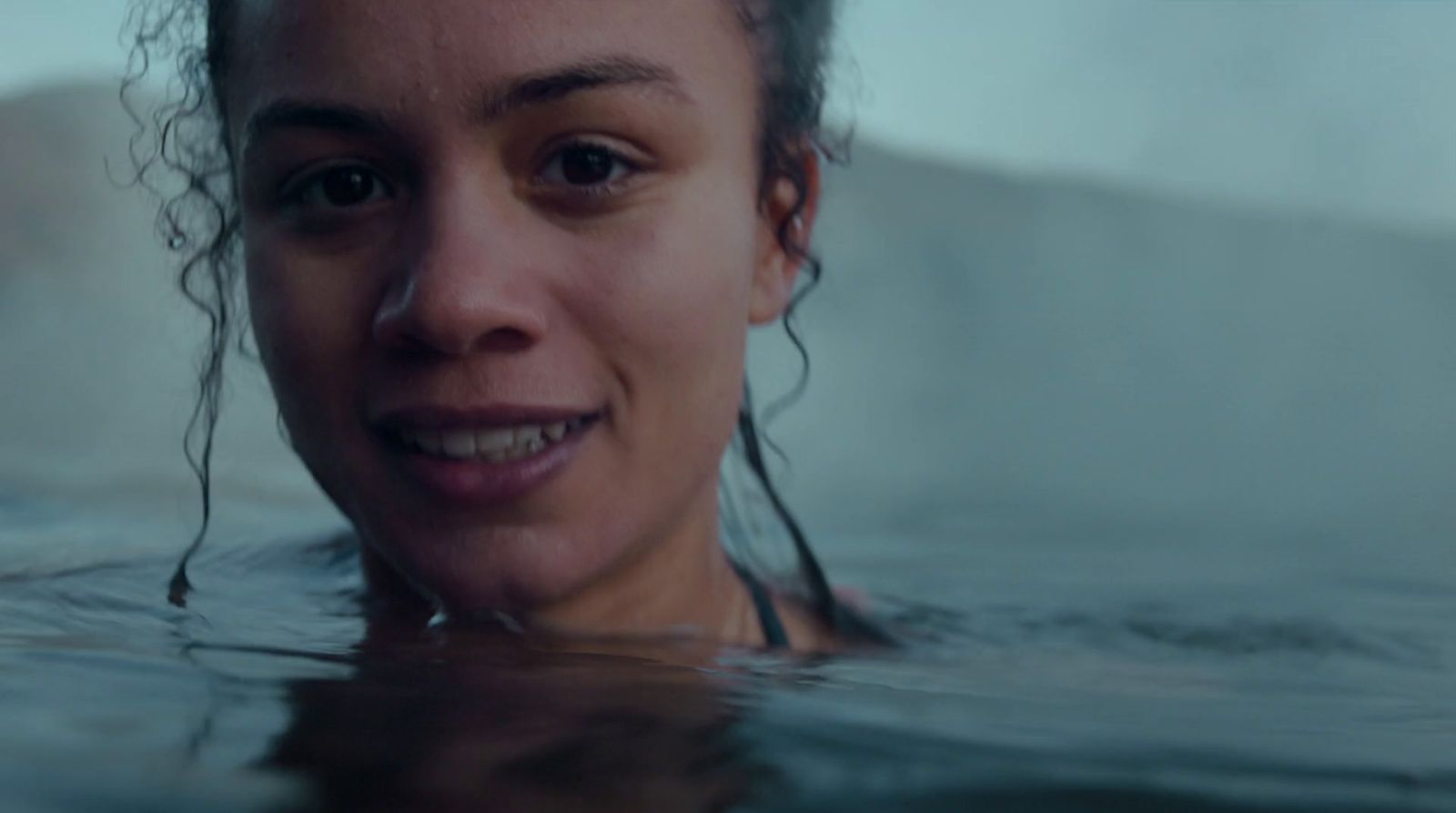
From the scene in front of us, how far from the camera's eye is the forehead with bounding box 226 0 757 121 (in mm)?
1098

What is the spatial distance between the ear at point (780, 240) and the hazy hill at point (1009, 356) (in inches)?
61.0

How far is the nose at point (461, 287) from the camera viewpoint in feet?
3.45

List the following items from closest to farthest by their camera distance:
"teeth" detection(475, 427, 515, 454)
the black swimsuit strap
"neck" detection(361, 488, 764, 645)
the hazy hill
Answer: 1. "teeth" detection(475, 427, 515, 454)
2. "neck" detection(361, 488, 764, 645)
3. the black swimsuit strap
4. the hazy hill

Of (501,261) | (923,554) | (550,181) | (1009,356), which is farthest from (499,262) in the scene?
(1009,356)

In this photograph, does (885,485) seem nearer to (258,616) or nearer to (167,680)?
(258,616)

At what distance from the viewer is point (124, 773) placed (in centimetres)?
48

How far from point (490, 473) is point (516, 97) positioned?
31cm

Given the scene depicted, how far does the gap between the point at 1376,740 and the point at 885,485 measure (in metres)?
3.22

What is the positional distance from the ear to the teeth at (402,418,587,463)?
0.99ft

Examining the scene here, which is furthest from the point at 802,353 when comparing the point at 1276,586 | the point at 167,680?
the point at 1276,586

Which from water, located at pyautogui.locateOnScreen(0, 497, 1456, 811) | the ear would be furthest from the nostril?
the ear

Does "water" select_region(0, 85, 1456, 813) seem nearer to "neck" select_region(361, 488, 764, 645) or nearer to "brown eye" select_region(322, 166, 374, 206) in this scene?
"neck" select_region(361, 488, 764, 645)

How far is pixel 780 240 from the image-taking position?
148 centimetres

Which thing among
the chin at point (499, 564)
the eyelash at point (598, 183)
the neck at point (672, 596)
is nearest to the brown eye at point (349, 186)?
the eyelash at point (598, 183)
